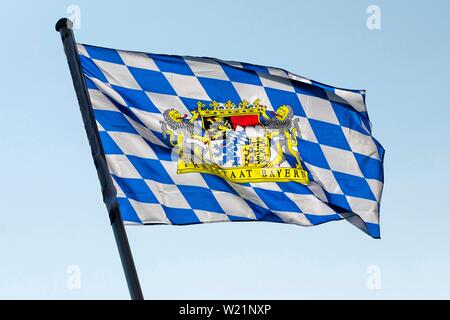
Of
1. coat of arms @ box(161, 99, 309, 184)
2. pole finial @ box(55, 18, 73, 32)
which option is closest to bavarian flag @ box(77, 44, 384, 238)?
coat of arms @ box(161, 99, 309, 184)

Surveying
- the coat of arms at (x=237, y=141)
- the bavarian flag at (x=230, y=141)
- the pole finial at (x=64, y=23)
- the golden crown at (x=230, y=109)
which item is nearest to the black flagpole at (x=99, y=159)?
the pole finial at (x=64, y=23)

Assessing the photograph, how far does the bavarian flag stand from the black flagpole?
2.51 feet

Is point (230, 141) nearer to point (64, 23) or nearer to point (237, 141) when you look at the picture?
point (237, 141)

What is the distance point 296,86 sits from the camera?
1124 cm

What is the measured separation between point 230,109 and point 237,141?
0.46 m

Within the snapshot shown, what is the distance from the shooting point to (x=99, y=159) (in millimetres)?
9078

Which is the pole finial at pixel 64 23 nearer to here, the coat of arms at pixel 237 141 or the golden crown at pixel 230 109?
the coat of arms at pixel 237 141

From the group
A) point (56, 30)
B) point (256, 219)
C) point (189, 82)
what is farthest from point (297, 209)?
point (56, 30)

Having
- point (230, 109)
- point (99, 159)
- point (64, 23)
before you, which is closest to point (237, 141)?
point (230, 109)

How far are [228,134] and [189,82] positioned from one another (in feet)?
2.91

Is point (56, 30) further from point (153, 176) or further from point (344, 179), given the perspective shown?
point (344, 179)

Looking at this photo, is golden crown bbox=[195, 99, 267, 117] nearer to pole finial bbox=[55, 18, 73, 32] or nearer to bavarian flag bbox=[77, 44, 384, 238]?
bavarian flag bbox=[77, 44, 384, 238]
